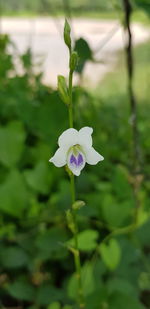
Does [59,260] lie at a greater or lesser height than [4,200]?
lesser

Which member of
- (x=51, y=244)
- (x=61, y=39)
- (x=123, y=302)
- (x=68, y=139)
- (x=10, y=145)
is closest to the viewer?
(x=68, y=139)

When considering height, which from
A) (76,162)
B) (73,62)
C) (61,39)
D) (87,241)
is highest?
(73,62)

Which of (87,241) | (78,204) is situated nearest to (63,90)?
(78,204)

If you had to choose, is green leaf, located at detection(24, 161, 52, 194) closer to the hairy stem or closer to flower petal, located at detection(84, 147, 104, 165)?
the hairy stem

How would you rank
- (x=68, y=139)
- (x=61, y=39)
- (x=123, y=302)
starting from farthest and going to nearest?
(x=61, y=39) < (x=123, y=302) < (x=68, y=139)

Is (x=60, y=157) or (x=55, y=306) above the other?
(x=60, y=157)

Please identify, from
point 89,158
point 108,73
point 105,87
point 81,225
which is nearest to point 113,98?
point 105,87

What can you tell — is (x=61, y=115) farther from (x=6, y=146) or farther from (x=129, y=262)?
(x=129, y=262)

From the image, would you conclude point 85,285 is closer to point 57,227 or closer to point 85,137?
point 57,227
